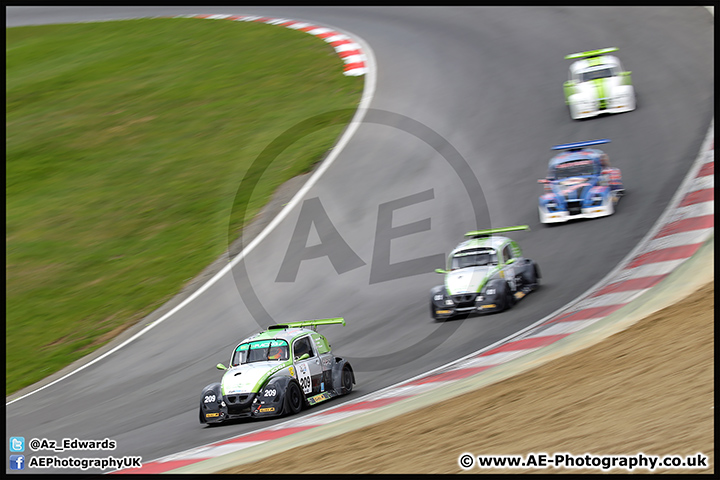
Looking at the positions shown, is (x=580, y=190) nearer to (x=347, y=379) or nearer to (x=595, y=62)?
(x=595, y=62)

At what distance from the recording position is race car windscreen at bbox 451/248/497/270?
14.5 m

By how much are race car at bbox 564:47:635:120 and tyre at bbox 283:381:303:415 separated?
13.8 m

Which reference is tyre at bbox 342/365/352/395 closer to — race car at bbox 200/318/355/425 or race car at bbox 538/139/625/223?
race car at bbox 200/318/355/425

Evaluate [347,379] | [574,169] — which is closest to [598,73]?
[574,169]

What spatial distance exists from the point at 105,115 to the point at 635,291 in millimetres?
18562

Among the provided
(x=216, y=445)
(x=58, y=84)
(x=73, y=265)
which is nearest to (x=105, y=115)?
(x=58, y=84)

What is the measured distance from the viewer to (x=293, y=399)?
441 inches

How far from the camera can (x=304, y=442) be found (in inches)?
366

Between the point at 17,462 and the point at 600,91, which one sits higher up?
the point at 600,91

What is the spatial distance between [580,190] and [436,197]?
139 inches

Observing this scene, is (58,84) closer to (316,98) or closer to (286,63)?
(286,63)

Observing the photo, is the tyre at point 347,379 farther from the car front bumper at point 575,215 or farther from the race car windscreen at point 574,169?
the race car windscreen at point 574,169

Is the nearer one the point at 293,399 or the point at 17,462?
the point at 17,462

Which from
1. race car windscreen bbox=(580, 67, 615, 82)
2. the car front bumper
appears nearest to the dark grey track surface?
the car front bumper
